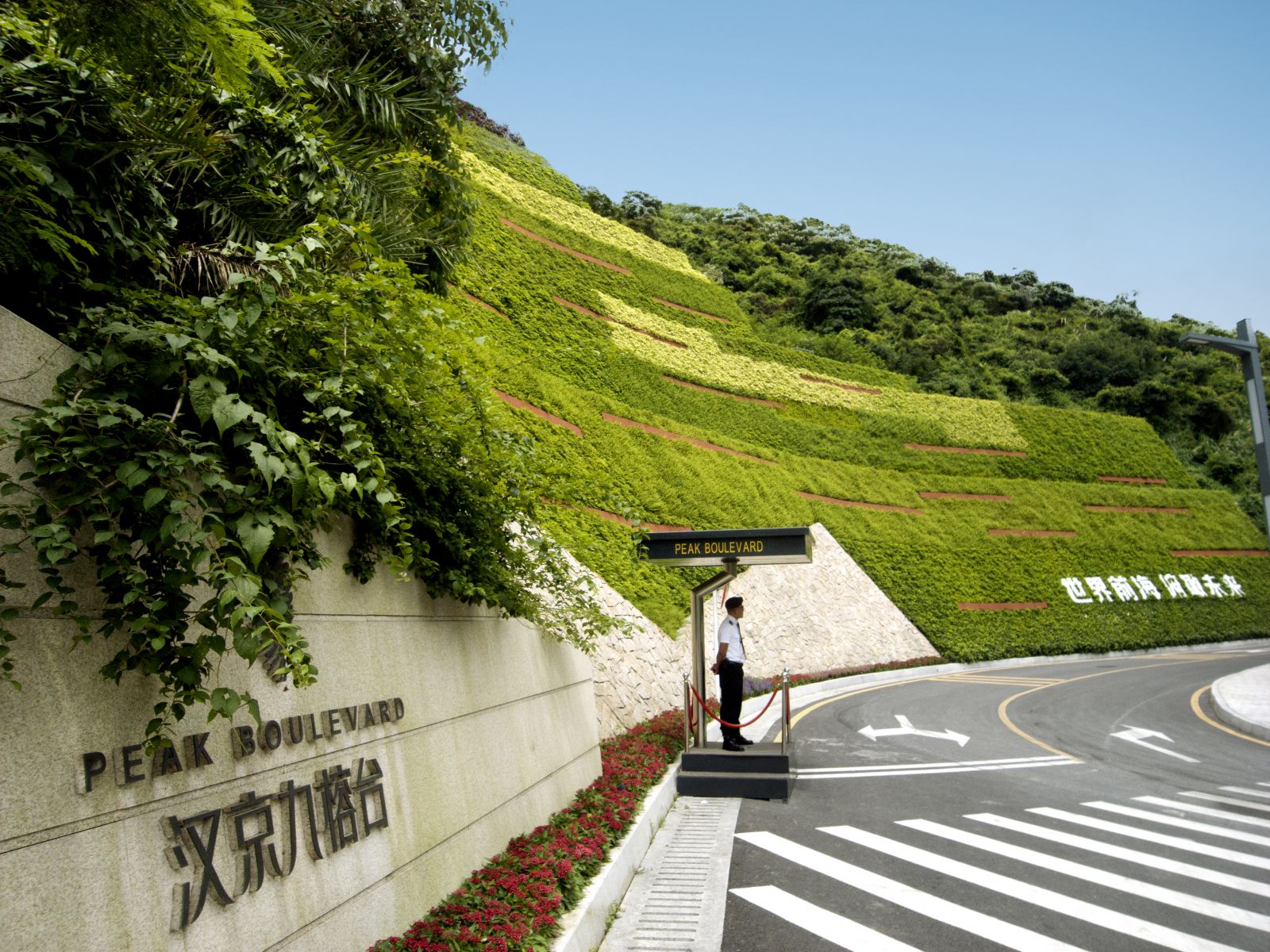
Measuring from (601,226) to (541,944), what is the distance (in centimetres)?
3533

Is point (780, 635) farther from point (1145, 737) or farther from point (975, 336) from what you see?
point (975, 336)

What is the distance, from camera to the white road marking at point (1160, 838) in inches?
309

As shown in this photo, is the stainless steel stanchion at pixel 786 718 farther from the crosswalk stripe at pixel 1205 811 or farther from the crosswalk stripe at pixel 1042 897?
the crosswalk stripe at pixel 1205 811

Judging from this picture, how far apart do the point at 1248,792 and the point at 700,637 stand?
23.2 ft

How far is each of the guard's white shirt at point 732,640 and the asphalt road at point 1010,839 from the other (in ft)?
5.93

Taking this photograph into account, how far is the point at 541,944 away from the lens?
4918 millimetres

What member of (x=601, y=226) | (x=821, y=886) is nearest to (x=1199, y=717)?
(x=821, y=886)

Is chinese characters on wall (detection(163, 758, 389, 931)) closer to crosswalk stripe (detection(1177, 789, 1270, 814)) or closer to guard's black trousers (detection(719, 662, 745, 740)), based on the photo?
guard's black trousers (detection(719, 662, 745, 740))

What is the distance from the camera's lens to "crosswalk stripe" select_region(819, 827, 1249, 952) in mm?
5871

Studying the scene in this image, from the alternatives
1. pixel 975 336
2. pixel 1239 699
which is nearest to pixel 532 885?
pixel 1239 699

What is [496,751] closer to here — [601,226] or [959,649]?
[959,649]

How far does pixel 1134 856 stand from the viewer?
26.0 feet

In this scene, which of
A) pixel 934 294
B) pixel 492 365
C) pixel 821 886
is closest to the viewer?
pixel 492 365

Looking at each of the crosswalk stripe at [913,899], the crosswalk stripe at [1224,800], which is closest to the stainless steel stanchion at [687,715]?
the crosswalk stripe at [913,899]
